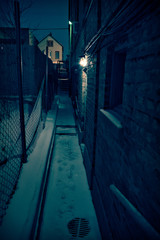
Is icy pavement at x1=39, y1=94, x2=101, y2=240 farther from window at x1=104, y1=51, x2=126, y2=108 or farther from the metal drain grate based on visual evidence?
window at x1=104, y1=51, x2=126, y2=108

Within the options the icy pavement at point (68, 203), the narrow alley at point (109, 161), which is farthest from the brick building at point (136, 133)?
the icy pavement at point (68, 203)

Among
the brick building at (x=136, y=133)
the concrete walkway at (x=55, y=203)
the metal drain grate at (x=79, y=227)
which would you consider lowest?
the metal drain grate at (x=79, y=227)

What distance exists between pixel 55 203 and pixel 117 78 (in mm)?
2899

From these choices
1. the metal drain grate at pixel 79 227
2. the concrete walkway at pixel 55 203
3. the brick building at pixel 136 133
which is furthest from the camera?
the metal drain grate at pixel 79 227

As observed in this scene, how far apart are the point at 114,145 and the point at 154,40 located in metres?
1.35

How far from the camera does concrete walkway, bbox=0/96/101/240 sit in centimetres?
209

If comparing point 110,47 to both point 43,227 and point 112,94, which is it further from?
point 43,227

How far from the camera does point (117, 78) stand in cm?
248

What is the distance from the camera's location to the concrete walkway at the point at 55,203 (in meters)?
2.09

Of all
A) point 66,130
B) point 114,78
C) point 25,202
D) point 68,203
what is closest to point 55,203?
point 68,203

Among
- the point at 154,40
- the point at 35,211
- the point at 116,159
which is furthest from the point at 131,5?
the point at 35,211

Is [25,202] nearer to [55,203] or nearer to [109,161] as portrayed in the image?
[55,203]

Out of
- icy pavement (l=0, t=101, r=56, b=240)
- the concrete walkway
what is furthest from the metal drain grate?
icy pavement (l=0, t=101, r=56, b=240)

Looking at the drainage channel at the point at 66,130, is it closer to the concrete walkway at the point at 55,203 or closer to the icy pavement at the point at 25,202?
the concrete walkway at the point at 55,203
